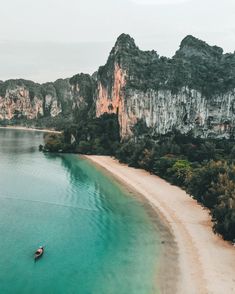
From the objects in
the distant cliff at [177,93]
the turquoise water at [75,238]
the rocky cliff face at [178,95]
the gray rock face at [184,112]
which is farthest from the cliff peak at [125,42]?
the turquoise water at [75,238]

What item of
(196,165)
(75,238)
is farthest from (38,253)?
(196,165)

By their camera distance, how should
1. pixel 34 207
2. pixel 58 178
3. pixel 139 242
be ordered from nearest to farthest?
1. pixel 139 242
2. pixel 34 207
3. pixel 58 178

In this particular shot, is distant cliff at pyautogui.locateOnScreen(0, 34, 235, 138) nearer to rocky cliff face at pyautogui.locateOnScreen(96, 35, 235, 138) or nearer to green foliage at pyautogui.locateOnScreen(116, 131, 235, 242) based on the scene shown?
rocky cliff face at pyautogui.locateOnScreen(96, 35, 235, 138)

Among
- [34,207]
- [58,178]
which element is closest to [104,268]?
[34,207]

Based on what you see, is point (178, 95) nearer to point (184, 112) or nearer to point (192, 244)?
point (184, 112)

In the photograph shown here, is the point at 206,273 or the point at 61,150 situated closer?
the point at 206,273

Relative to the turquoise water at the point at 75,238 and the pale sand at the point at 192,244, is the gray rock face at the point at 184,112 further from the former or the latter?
the pale sand at the point at 192,244

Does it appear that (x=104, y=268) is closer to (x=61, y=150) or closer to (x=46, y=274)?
(x=46, y=274)
